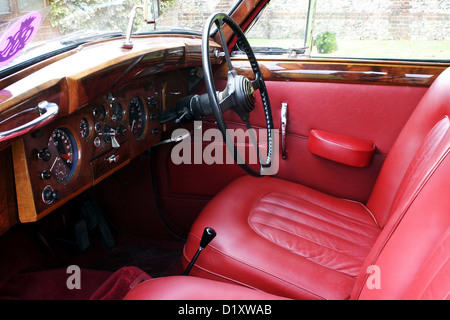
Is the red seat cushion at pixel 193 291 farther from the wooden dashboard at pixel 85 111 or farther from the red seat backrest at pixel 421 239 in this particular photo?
the wooden dashboard at pixel 85 111

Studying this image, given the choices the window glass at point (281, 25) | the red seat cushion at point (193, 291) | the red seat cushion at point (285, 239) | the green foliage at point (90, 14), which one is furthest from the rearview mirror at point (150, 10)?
the red seat cushion at point (193, 291)

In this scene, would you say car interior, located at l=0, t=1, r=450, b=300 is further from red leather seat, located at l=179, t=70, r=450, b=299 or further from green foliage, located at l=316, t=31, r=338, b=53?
green foliage, located at l=316, t=31, r=338, b=53

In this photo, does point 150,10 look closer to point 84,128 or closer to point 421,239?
point 84,128

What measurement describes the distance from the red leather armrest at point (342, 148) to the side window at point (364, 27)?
1.30 ft

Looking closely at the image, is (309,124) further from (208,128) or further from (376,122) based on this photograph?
(208,128)

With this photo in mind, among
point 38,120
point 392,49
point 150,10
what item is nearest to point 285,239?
point 38,120

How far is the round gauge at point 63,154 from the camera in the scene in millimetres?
1059

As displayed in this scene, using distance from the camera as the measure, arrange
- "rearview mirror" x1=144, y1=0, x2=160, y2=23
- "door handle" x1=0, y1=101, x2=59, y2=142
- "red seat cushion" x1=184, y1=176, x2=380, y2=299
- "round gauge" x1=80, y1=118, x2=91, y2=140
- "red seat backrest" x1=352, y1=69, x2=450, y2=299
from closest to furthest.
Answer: "red seat backrest" x1=352, y1=69, x2=450, y2=299 → "door handle" x1=0, y1=101, x2=59, y2=142 → "red seat cushion" x1=184, y1=176, x2=380, y2=299 → "round gauge" x1=80, y1=118, x2=91, y2=140 → "rearview mirror" x1=144, y1=0, x2=160, y2=23

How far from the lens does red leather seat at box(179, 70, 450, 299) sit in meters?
1.01

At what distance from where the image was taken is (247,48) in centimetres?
142

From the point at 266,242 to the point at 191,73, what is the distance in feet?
3.01

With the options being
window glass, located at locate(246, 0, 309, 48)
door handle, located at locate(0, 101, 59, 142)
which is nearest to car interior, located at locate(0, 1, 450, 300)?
door handle, located at locate(0, 101, 59, 142)

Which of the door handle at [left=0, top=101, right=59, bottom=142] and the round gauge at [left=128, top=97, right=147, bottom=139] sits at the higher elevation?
the door handle at [left=0, top=101, right=59, bottom=142]
